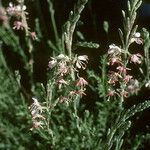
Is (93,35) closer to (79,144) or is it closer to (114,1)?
(114,1)

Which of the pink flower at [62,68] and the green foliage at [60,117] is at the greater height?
the pink flower at [62,68]

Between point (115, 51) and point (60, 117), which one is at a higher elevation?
point (115, 51)

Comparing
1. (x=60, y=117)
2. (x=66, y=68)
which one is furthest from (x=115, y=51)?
(x=60, y=117)

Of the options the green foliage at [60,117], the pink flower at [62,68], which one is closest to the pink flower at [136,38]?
the green foliage at [60,117]

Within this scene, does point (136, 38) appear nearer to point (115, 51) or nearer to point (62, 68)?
point (115, 51)

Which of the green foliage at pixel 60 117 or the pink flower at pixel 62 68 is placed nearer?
the pink flower at pixel 62 68

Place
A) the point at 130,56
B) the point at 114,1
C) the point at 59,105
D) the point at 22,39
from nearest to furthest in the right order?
1. the point at 130,56
2. the point at 59,105
3. the point at 114,1
4. the point at 22,39

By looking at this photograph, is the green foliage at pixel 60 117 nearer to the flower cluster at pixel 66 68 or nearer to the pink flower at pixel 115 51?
the flower cluster at pixel 66 68

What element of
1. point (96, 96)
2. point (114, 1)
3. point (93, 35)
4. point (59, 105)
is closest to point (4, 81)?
point (59, 105)

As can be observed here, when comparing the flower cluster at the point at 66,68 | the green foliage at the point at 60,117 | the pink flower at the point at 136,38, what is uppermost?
the pink flower at the point at 136,38

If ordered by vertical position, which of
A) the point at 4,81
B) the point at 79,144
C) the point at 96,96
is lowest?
the point at 79,144

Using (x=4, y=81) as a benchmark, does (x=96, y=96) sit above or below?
below
